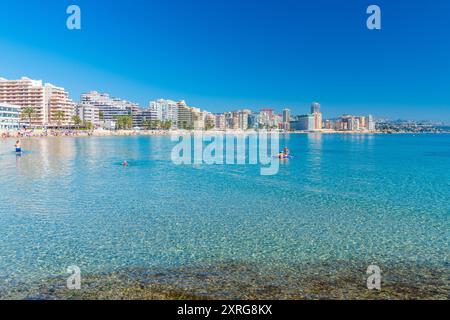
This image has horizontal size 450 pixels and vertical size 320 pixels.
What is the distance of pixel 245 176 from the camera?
1287 inches

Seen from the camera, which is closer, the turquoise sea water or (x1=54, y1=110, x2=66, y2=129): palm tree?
the turquoise sea water

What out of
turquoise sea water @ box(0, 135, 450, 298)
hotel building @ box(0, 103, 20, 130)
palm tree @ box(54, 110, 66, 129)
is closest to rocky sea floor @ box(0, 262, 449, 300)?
turquoise sea water @ box(0, 135, 450, 298)

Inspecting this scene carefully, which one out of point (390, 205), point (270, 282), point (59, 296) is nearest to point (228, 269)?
point (270, 282)

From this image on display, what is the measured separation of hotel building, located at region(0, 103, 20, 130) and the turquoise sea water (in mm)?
109831

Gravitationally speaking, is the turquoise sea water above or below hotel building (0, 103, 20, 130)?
below

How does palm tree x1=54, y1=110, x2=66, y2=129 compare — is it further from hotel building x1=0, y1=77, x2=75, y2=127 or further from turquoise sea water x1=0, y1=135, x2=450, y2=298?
turquoise sea water x1=0, y1=135, x2=450, y2=298

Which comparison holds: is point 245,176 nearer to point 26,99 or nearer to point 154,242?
point 154,242

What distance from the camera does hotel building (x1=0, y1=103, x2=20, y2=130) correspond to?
123 meters

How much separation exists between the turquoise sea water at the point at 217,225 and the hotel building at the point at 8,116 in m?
110

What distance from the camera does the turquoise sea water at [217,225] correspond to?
1144 cm

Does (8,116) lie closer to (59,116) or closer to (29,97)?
(59,116)

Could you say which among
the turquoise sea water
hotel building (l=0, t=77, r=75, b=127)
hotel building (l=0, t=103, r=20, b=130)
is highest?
hotel building (l=0, t=77, r=75, b=127)

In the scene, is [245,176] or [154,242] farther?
[245,176]
